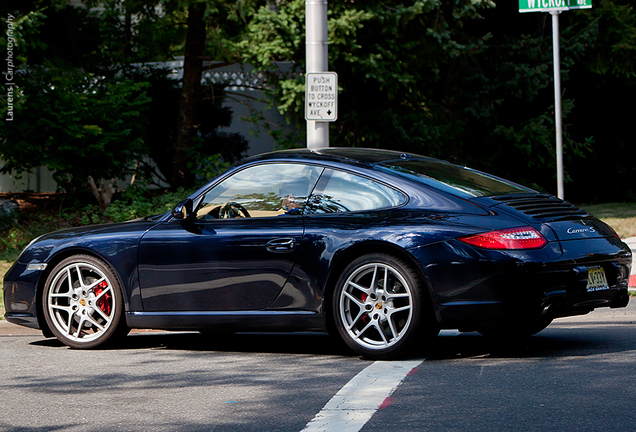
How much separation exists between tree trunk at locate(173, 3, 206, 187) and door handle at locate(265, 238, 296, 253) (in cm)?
1134

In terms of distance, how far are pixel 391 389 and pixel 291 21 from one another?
34.3 feet

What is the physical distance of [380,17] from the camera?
1412 centimetres

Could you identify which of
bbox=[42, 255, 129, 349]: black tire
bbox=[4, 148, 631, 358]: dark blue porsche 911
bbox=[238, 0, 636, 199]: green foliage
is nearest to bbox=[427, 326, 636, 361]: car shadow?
bbox=[4, 148, 631, 358]: dark blue porsche 911

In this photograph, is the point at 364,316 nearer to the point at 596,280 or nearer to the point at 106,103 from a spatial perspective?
the point at 596,280

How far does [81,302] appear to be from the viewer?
6.67 meters

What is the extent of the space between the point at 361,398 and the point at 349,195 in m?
1.73

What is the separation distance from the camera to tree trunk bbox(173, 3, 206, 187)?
16922 millimetres

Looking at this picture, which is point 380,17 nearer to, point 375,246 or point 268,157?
point 268,157

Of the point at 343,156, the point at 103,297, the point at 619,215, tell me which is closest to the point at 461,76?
the point at 619,215

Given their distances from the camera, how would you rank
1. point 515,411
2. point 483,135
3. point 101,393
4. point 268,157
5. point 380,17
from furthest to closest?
1. point 483,135
2. point 380,17
3. point 268,157
4. point 101,393
5. point 515,411

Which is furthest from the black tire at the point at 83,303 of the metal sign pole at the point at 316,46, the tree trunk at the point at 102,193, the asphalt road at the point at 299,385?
the tree trunk at the point at 102,193

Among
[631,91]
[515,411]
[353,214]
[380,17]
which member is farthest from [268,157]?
[631,91]

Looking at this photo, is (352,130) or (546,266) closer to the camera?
(546,266)

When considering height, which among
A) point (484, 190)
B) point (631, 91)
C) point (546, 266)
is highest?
point (631, 91)
